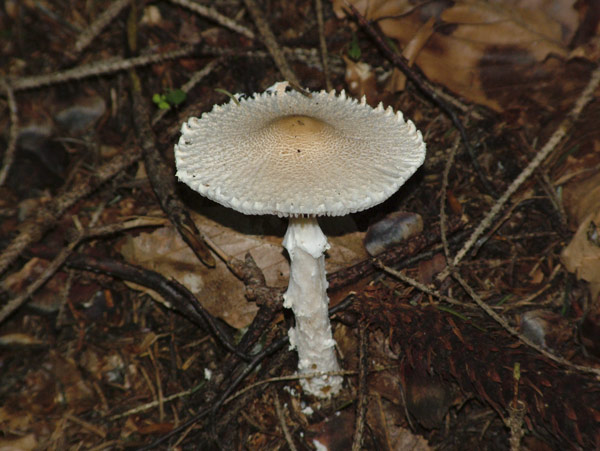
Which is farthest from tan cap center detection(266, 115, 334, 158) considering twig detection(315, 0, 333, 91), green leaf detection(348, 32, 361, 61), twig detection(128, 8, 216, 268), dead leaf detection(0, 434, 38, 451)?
dead leaf detection(0, 434, 38, 451)

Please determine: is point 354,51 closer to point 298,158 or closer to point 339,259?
point 339,259

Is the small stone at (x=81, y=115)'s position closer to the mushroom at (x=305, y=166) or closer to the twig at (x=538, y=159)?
the mushroom at (x=305, y=166)

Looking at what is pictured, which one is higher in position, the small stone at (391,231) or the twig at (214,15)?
the twig at (214,15)

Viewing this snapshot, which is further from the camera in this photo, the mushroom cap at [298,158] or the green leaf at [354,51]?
the green leaf at [354,51]

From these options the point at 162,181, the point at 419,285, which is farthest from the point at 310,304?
the point at 162,181

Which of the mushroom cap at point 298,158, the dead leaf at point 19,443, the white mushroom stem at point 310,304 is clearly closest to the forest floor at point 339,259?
the dead leaf at point 19,443

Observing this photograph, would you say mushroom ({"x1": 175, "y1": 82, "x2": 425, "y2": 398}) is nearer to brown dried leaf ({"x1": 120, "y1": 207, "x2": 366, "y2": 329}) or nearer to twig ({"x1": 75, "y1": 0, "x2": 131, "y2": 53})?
brown dried leaf ({"x1": 120, "y1": 207, "x2": 366, "y2": 329})

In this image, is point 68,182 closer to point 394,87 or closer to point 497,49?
point 394,87
